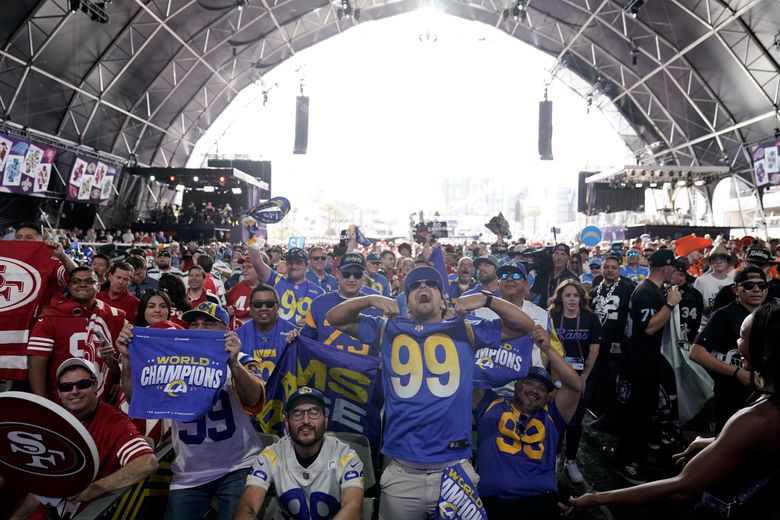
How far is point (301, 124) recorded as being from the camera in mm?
30891

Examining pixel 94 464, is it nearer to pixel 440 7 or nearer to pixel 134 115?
pixel 134 115

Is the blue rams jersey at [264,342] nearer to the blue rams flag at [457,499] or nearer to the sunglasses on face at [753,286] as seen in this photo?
the blue rams flag at [457,499]

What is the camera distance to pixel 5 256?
4727 mm

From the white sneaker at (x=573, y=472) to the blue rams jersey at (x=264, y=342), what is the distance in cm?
316

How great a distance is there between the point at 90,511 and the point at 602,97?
128 feet

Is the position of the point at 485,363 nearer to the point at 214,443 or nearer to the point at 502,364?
the point at 502,364

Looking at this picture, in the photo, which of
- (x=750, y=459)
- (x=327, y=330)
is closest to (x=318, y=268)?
(x=327, y=330)

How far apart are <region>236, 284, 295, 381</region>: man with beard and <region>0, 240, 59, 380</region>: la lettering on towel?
1998 millimetres

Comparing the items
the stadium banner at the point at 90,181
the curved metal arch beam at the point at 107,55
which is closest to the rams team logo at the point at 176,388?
the stadium banner at the point at 90,181

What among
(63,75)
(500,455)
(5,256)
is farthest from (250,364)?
(63,75)

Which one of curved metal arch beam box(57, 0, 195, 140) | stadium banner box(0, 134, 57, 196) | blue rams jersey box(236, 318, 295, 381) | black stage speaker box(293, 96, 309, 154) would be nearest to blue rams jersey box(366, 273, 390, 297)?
blue rams jersey box(236, 318, 295, 381)

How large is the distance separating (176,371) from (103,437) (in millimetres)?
616

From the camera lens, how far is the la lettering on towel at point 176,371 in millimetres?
3479

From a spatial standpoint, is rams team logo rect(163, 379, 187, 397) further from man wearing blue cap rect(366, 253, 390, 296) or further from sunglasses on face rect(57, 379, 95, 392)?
man wearing blue cap rect(366, 253, 390, 296)
